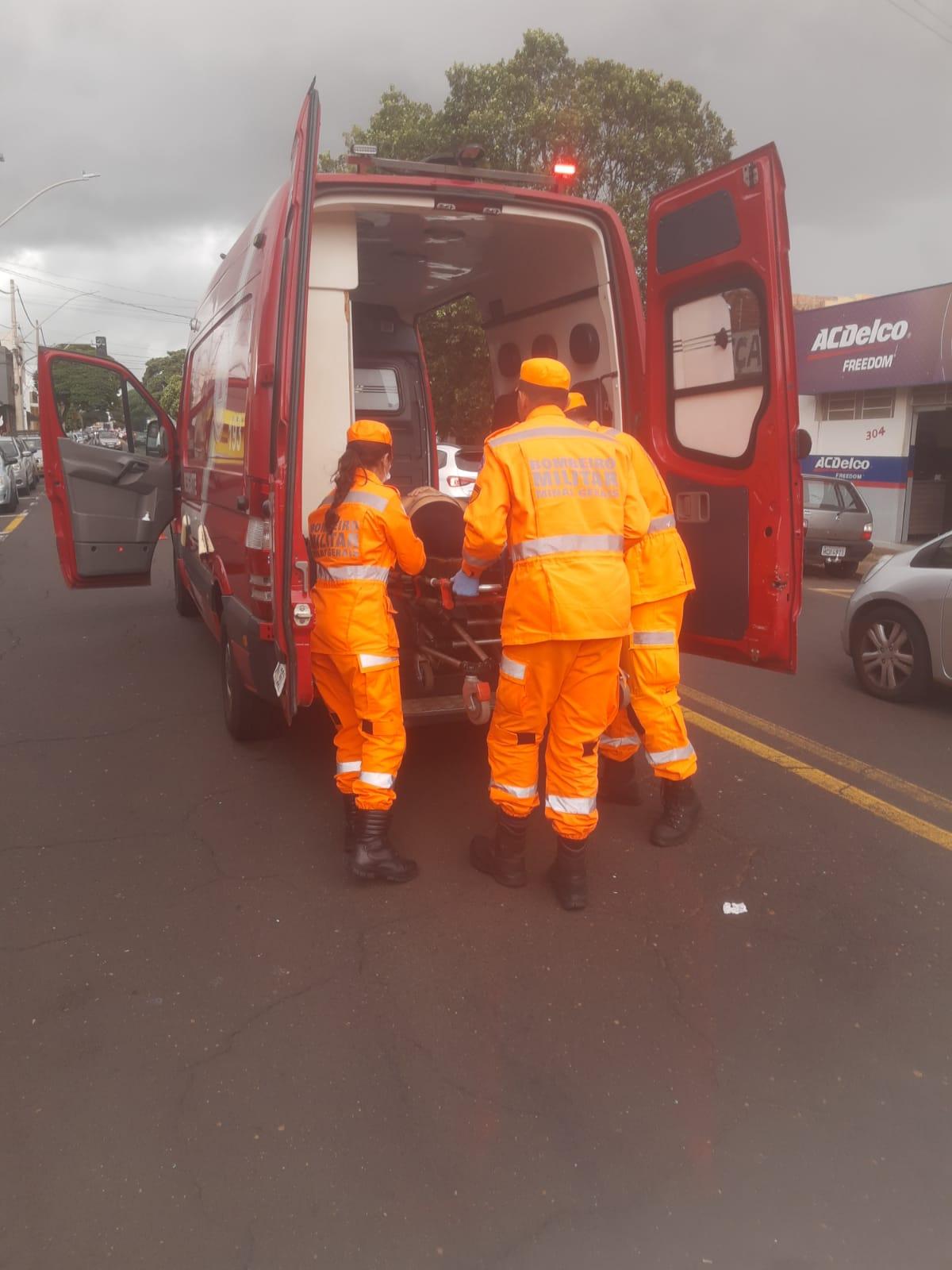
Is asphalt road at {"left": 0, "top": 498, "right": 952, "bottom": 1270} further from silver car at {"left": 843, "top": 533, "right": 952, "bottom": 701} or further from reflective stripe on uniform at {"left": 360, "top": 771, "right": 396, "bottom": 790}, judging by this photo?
silver car at {"left": 843, "top": 533, "right": 952, "bottom": 701}

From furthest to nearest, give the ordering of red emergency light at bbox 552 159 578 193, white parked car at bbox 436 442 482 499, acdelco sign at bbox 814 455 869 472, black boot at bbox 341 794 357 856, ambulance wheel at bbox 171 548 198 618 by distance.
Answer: acdelco sign at bbox 814 455 869 472
white parked car at bbox 436 442 482 499
ambulance wheel at bbox 171 548 198 618
red emergency light at bbox 552 159 578 193
black boot at bbox 341 794 357 856

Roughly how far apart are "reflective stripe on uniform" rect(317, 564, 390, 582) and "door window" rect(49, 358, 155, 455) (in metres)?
3.04

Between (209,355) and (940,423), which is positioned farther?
(940,423)

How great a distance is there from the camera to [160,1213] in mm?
2273

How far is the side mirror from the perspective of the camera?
7258 millimetres

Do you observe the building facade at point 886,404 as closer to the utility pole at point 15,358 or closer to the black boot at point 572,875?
the black boot at point 572,875

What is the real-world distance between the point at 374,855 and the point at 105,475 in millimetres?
4035

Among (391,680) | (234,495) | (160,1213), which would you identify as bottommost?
(160,1213)

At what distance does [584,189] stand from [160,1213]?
59.9 ft

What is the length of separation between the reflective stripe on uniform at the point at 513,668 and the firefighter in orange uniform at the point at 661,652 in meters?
0.72

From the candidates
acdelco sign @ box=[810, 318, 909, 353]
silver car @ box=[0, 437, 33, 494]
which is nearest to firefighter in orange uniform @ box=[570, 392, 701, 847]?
acdelco sign @ box=[810, 318, 909, 353]

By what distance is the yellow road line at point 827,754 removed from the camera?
4793 mm

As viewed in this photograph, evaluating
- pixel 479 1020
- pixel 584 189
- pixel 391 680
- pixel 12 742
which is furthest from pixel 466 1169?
pixel 584 189

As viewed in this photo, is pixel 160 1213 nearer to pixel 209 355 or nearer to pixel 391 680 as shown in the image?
pixel 391 680
